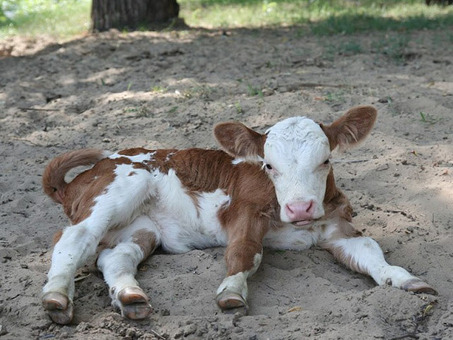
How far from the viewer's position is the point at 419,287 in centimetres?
419

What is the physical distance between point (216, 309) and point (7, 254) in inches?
67.2

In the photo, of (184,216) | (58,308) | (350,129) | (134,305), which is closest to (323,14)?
(350,129)

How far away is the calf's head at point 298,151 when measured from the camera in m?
4.44

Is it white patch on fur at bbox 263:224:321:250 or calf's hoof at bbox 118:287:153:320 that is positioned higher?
calf's hoof at bbox 118:287:153:320

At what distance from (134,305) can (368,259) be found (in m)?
1.56

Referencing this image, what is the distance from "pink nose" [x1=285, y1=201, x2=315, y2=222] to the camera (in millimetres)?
4359

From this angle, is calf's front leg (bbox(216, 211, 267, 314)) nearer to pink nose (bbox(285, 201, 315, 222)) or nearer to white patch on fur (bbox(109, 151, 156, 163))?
pink nose (bbox(285, 201, 315, 222))

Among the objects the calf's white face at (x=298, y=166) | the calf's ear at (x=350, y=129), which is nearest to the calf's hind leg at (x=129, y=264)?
the calf's white face at (x=298, y=166)

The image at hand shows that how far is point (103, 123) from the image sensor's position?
766cm

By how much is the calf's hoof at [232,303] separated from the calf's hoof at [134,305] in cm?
42

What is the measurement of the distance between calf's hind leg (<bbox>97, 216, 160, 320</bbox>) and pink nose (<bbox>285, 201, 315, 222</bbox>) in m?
1.03

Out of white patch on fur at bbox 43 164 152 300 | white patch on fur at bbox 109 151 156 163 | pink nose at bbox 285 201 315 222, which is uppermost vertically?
pink nose at bbox 285 201 315 222

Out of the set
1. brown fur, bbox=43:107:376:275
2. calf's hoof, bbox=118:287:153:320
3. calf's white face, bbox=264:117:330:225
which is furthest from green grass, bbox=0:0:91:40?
calf's hoof, bbox=118:287:153:320

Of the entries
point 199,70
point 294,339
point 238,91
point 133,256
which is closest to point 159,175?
point 133,256
